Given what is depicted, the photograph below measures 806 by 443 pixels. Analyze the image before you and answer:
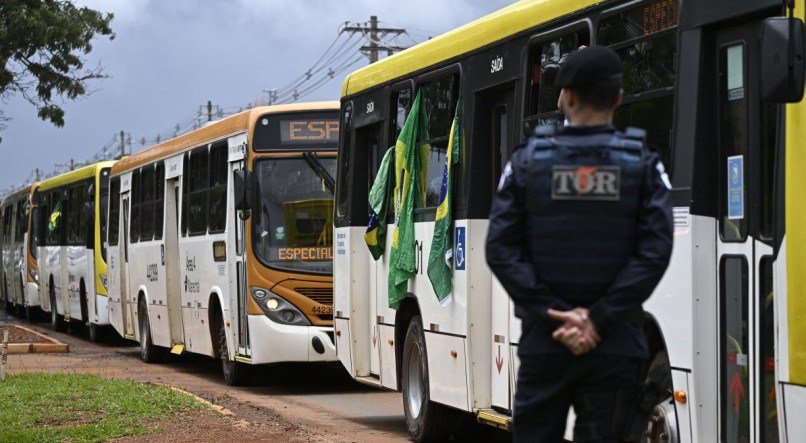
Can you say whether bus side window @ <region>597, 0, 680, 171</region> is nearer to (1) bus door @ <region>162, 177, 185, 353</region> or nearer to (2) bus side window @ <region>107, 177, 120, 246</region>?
(1) bus door @ <region>162, 177, 185, 353</region>

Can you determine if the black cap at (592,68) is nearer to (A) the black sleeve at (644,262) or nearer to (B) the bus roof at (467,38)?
(A) the black sleeve at (644,262)

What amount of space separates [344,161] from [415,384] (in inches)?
111

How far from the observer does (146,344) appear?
2317 centimetres

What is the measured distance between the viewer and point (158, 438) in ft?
38.4

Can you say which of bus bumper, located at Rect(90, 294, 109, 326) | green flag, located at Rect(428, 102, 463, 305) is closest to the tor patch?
green flag, located at Rect(428, 102, 463, 305)

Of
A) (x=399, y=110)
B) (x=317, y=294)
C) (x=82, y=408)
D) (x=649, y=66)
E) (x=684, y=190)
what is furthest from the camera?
(x=317, y=294)

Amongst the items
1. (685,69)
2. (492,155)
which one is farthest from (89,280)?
(685,69)

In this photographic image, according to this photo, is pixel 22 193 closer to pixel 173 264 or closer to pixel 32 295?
pixel 32 295

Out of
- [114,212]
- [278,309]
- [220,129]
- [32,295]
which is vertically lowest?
[32,295]

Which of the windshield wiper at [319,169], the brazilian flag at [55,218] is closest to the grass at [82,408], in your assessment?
the windshield wiper at [319,169]

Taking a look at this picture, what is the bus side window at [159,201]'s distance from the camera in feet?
72.8

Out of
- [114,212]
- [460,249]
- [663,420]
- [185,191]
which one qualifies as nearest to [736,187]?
[663,420]

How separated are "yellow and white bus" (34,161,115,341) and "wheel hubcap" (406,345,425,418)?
16.0m

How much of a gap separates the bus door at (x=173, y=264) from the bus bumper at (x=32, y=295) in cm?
1572
